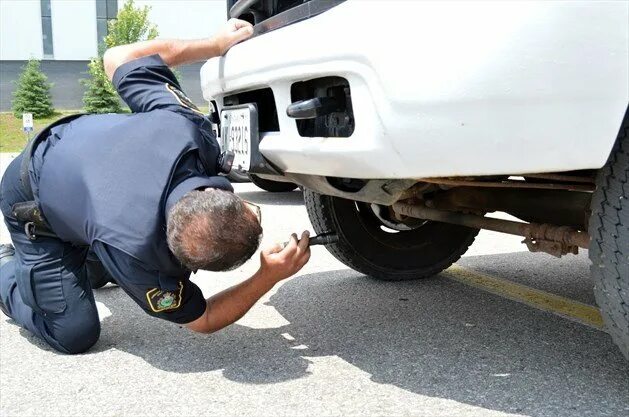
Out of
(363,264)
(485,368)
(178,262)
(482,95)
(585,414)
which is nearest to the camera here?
(482,95)

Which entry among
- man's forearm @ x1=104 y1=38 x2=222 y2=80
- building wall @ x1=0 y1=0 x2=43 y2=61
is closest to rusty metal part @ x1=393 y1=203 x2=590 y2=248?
man's forearm @ x1=104 y1=38 x2=222 y2=80

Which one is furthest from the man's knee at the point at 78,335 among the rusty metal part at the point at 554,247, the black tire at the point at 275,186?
the black tire at the point at 275,186

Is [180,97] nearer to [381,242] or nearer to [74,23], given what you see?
[381,242]

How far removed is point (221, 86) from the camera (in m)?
2.32

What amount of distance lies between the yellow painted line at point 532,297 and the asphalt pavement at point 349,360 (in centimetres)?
2

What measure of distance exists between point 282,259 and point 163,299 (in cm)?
37

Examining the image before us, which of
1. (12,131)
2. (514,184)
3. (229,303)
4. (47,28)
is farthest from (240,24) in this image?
(47,28)

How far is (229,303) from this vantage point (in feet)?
7.33

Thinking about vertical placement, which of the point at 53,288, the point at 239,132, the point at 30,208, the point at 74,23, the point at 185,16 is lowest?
the point at 53,288

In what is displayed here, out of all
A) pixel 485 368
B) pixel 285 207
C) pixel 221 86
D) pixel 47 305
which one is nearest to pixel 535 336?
pixel 485 368

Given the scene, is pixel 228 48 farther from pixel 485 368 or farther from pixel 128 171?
pixel 485 368

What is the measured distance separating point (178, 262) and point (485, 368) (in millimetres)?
968

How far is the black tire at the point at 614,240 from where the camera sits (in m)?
1.57

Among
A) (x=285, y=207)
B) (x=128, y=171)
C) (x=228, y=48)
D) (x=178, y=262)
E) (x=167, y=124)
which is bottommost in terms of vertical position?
(x=285, y=207)
